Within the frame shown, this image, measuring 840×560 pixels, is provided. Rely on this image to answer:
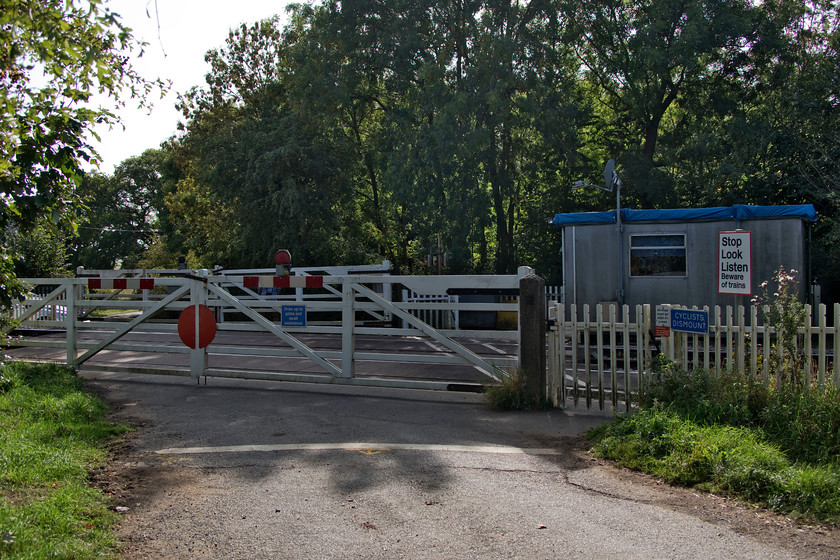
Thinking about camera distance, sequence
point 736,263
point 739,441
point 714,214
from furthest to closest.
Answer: point 714,214 < point 736,263 < point 739,441

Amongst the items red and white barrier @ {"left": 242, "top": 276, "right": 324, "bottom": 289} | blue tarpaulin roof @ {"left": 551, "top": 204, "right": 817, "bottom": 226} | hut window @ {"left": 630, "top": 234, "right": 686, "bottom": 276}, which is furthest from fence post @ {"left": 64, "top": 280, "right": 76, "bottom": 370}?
hut window @ {"left": 630, "top": 234, "right": 686, "bottom": 276}

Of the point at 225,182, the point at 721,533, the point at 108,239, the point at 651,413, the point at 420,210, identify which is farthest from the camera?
the point at 108,239

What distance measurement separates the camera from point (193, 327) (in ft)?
34.1

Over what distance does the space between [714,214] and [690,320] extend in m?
7.38

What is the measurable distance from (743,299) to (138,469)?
11.6 meters

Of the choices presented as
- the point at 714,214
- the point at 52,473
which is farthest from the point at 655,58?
the point at 52,473

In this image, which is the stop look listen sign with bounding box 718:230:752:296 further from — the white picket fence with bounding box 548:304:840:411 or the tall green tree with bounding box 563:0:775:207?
the tall green tree with bounding box 563:0:775:207

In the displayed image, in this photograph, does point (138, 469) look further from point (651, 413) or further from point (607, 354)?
point (607, 354)

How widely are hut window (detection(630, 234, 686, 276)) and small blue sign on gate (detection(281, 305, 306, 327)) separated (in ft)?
25.0

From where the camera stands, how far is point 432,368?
12273 mm

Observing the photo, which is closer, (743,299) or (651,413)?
(651,413)

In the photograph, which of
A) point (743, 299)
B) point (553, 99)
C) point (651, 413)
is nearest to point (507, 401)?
point (651, 413)

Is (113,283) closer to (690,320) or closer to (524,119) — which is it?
(690,320)

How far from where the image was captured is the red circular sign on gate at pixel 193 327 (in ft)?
34.0
